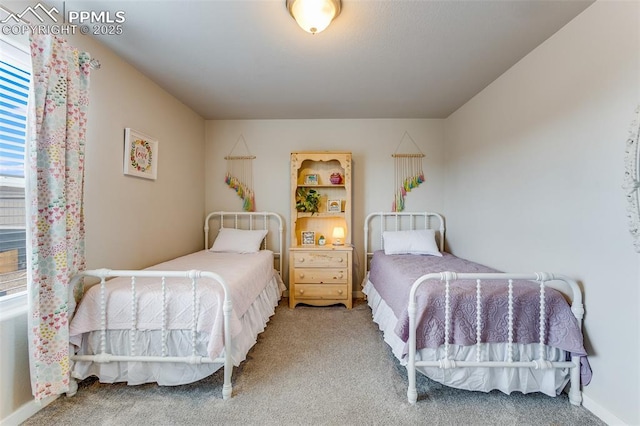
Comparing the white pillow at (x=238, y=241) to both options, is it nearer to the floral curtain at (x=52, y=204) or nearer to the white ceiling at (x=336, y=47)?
the white ceiling at (x=336, y=47)

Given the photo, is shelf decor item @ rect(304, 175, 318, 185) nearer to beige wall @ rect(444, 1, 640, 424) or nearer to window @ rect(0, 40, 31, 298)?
beige wall @ rect(444, 1, 640, 424)

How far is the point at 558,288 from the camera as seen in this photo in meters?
1.77

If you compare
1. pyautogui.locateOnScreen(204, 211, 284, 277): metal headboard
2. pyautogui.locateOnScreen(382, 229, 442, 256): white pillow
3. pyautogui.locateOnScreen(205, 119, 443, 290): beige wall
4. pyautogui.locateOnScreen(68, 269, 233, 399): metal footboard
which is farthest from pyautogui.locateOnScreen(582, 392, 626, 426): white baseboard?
pyautogui.locateOnScreen(204, 211, 284, 277): metal headboard

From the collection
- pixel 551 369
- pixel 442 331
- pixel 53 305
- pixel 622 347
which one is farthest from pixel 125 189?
pixel 622 347

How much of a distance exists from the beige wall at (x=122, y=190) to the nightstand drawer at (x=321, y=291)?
140cm

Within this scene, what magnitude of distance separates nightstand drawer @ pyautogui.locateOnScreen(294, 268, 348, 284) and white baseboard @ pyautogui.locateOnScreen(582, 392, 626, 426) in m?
2.01

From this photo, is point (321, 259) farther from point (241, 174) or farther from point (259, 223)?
point (241, 174)

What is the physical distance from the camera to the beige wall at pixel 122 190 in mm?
1480

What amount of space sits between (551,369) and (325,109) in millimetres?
2953

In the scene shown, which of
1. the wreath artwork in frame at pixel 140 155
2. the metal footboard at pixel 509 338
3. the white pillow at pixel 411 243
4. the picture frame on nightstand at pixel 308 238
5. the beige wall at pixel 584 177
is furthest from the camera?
the picture frame on nightstand at pixel 308 238

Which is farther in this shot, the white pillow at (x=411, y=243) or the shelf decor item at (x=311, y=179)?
the shelf decor item at (x=311, y=179)

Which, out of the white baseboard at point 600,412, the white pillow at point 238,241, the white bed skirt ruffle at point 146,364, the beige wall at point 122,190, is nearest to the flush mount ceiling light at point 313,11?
the beige wall at point 122,190

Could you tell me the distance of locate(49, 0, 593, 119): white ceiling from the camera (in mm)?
1596

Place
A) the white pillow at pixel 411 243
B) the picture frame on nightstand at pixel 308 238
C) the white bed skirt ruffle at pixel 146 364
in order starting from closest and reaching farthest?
the white bed skirt ruffle at pixel 146 364 → the white pillow at pixel 411 243 → the picture frame on nightstand at pixel 308 238
